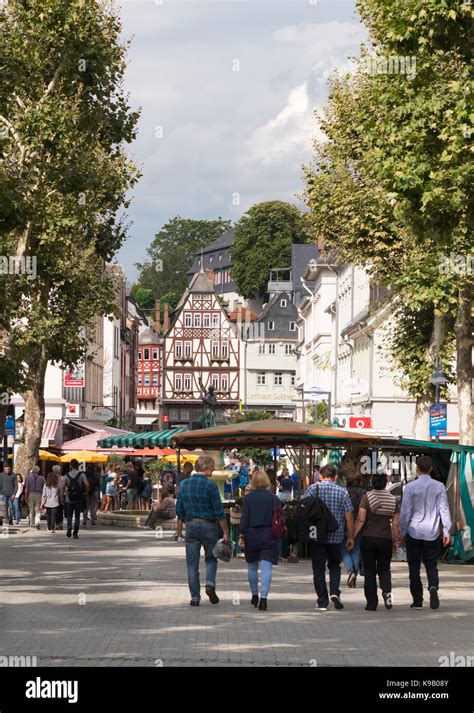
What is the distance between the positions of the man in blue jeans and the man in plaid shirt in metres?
1.13

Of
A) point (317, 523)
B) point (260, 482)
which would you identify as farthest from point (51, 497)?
point (317, 523)

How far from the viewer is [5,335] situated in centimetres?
3469

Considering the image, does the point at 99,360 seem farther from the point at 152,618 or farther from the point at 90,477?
the point at 152,618

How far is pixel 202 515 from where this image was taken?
17.7 m

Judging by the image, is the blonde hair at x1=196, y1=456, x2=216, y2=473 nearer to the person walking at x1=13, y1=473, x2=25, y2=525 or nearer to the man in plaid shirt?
the man in plaid shirt

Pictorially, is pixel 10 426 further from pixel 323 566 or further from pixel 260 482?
pixel 323 566

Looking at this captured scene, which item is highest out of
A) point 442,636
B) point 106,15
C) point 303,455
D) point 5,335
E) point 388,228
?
point 106,15

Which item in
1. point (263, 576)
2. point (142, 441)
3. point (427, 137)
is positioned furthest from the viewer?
point (142, 441)

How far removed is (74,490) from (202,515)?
55.3 feet

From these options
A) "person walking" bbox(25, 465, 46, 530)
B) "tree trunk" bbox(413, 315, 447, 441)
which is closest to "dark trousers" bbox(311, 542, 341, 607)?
"tree trunk" bbox(413, 315, 447, 441)

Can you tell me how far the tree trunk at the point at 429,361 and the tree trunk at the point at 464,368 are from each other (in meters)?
3.55

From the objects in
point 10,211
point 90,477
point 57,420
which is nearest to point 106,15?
point 90,477

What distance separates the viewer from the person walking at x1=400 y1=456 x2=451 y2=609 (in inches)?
677

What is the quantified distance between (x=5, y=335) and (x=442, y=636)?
72.0ft
